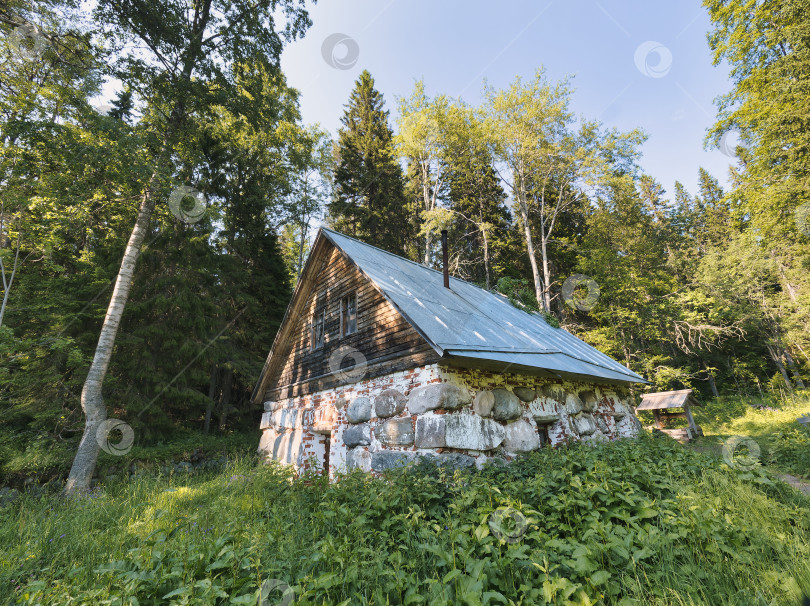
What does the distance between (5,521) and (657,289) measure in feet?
84.0

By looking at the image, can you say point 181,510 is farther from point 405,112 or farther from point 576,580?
point 405,112

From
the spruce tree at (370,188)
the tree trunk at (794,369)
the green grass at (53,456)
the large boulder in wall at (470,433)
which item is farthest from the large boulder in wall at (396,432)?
the tree trunk at (794,369)

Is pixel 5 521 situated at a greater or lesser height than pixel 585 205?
lesser

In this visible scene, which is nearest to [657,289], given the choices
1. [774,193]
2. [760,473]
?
[774,193]

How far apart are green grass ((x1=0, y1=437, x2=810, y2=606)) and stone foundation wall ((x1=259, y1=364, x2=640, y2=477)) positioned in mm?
661

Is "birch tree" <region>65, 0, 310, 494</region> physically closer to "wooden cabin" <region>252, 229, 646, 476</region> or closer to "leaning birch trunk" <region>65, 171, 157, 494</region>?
"leaning birch trunk" <region>65, 171, 157, 494</region>

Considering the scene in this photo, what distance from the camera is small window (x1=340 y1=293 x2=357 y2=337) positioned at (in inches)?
317

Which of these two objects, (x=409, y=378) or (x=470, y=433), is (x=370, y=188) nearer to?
(x=409, y=378)

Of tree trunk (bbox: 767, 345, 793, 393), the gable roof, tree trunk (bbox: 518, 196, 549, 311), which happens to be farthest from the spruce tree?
tree trunk (bbox: 767, 345, 793, 393)

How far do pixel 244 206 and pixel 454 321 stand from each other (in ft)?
44.2

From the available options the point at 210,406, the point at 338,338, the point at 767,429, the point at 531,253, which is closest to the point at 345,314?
the point at 338,338

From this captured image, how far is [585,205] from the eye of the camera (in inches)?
883

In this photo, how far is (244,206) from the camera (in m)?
16.1

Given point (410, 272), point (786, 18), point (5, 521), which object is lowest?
point (5, 521)
